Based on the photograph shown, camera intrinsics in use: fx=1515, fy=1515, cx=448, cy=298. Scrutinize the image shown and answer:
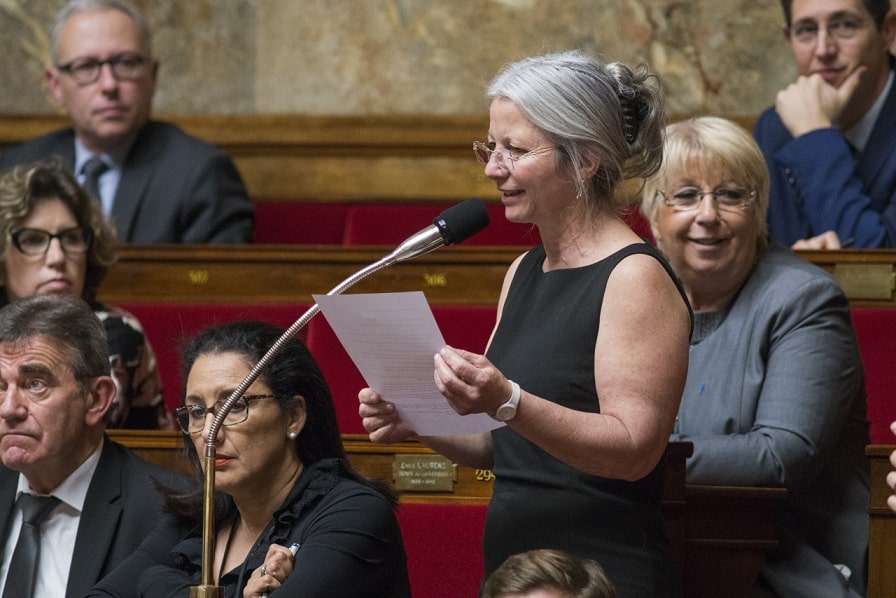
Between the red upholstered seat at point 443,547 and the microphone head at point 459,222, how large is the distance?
701 millimetres

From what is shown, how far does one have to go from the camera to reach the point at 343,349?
260 centimetres

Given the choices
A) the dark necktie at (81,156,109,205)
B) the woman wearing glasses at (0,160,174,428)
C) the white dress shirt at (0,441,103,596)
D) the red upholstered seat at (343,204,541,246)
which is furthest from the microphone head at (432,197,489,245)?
the dark necktie at (81,156,109,205)

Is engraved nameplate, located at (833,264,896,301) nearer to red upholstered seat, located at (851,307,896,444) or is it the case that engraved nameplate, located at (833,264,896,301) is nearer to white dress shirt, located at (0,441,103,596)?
red upholstered seat, located at (851,307,896,444)

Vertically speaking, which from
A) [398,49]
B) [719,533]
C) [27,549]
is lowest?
A: [27,549]

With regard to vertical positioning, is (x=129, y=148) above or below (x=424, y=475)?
above

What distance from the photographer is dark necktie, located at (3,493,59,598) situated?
2.05m

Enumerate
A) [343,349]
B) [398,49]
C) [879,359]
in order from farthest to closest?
[398,49] → [343,349] → [879,359]

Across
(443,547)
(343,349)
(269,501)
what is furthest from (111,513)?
(343,349)

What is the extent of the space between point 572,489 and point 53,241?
55.0 inches

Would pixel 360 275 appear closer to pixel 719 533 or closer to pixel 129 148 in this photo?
pixel 719 533

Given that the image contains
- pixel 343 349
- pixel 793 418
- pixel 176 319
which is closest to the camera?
pixel 793 418

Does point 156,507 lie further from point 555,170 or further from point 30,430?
point 555,170

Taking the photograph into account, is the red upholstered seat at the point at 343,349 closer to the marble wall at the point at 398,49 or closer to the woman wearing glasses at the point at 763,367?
the woman wearing glasses at the point at 763,367

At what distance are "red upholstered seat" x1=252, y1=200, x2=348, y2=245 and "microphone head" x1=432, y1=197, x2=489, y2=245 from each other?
1994 mm
